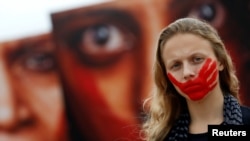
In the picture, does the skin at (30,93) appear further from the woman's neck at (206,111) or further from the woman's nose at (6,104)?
the woman's neck at (206,111)

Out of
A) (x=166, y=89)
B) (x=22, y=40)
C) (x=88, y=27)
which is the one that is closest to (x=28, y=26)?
(x=22, y=40)

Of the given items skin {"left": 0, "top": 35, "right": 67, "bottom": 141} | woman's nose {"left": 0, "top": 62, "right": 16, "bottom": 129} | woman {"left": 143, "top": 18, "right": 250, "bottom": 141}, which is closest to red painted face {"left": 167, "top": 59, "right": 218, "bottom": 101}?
woman {"left": 143, "top": 18, "right": 250, "bottom": 141}

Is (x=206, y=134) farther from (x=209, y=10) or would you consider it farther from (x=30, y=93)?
(x=30, y=93)

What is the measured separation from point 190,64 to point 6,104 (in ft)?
7.04

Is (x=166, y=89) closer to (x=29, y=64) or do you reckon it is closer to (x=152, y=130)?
(x=152, y=130)

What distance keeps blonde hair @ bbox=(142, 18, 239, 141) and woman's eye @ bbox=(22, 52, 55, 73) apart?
189cm

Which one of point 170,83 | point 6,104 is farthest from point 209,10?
point 170,83

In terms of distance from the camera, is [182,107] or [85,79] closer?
[182,107]

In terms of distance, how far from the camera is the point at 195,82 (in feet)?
3.07

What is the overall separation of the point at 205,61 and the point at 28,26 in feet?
6.71

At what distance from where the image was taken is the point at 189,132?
0.92m

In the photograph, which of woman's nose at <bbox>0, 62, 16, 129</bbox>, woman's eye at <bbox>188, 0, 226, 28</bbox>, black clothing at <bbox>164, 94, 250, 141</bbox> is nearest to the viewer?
black clothing at <bbox>164, 94, 250, 141</bbox>

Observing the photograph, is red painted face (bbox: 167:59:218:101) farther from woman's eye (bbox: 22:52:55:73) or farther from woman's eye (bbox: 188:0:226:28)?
woman's eye (bbox: 22:52:55:73)

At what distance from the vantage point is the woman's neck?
0.92 metres
